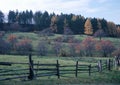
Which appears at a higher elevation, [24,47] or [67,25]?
[67,25]

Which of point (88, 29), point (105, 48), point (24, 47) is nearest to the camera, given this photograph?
point (24, 47)

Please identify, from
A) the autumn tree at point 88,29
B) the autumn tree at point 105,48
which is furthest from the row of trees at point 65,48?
the autumn tree at point 88,29

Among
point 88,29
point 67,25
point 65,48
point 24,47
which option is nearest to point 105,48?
point 65,48

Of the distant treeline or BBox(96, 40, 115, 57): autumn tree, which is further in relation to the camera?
the distant treeline

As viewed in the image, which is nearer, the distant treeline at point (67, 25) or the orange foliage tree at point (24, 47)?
the orange foliage tree at point (24, 47)

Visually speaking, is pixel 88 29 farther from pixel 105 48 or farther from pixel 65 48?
pixel 65 48

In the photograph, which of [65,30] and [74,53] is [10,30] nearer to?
[65,30]

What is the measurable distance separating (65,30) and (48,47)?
1826 inches

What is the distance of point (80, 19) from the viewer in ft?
640

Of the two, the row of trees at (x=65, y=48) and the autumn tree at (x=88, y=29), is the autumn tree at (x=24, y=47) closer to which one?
the row of trees at (x=65, y=48)

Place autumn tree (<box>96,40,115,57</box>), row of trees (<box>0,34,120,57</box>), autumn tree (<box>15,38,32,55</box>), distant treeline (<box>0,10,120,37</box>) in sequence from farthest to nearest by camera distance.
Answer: distant treeline (<box>0,10,120,37</box>) < autumn tree (<box>96,40,115,57</box>) < autumn tree (<box>15,38,32,55</box>) < row of trees (<box>0,34,120,57</box>)

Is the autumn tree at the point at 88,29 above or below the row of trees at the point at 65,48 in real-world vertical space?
above

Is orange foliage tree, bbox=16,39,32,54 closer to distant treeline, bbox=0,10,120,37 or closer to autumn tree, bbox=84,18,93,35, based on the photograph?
distant treeline, bbox=0,10,120,37

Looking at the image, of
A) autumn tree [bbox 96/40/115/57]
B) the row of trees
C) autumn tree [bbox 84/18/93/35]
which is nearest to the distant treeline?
autumn tree [bbox 84/18/93/35]
